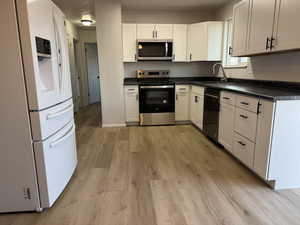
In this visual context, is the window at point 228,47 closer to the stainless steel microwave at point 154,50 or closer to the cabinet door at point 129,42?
the stainless steel microwave at point 154,50

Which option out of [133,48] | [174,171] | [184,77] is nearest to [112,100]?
[133,48]

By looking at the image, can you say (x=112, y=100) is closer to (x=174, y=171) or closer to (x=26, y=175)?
(x=174, y=171)

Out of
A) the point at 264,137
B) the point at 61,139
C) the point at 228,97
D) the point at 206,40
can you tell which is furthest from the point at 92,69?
the point at 264,137

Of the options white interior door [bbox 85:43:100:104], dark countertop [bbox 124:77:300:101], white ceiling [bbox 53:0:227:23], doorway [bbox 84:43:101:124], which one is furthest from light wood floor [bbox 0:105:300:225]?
white interior door [bbox 85:43:100:104]

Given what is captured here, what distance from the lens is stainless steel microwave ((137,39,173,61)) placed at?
412 cm

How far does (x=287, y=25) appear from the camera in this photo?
195cm

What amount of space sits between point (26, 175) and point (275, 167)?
2.20 metres

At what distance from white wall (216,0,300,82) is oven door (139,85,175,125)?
134 centimetres

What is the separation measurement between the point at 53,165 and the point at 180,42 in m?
3.57

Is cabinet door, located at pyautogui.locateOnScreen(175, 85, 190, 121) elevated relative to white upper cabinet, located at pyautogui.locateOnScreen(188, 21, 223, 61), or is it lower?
lower

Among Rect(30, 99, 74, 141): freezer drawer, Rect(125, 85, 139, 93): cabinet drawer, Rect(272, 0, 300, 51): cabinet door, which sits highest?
Rect(272, 0, 300, 51): cabinet door

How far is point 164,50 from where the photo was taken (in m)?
4.18

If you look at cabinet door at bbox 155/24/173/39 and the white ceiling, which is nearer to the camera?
the white ceiling

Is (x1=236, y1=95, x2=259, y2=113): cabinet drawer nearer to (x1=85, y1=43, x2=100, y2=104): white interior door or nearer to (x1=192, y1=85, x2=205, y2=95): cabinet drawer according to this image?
(x1=192, y1=85, x2=205, y2=95): cabinet drawer
